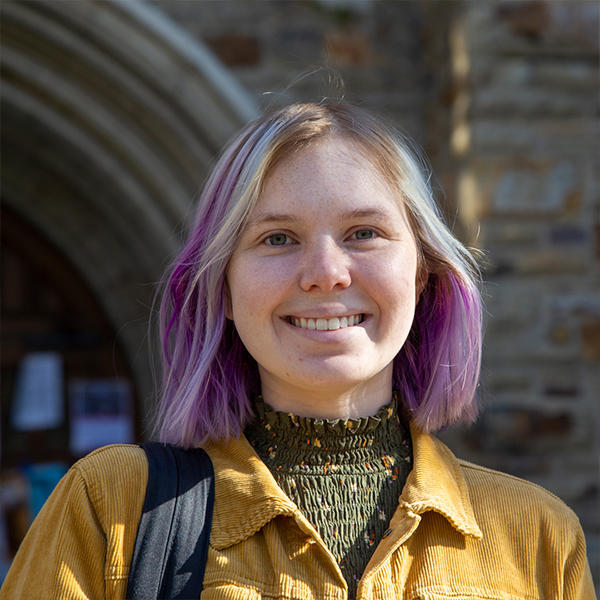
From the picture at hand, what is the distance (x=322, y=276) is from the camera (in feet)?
3.69

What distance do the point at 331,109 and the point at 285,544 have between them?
0.68m

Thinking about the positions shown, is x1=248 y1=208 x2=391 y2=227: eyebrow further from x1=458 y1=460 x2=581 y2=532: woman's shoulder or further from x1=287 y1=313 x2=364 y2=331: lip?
x1=458 y1=460 x2=581 y2=532: woman's shoulder

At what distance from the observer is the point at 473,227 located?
2963 millimetres

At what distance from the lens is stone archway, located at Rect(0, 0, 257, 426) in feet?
9.79

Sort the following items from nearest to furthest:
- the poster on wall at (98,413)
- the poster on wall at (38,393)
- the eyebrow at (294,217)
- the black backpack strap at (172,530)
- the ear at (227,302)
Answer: the black backpack strap at (172,530) → the eyebrow at (294,217) → the ear at (227,302) → the poster on wall at (38,393) → the poster on wall at (98,413)

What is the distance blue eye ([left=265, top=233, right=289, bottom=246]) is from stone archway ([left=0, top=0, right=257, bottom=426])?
6.40 ft

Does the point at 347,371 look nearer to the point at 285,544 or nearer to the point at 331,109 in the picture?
the point at 285,544

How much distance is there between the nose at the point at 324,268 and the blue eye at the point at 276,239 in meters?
0.05

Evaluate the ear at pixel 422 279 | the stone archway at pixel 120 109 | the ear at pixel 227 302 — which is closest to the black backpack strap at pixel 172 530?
the ear at pixel 227 302

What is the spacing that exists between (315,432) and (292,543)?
0.17 metres

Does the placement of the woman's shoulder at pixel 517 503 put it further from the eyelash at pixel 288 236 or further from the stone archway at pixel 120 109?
the stone archway at pixel 120 109

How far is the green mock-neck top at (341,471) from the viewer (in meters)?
1.17

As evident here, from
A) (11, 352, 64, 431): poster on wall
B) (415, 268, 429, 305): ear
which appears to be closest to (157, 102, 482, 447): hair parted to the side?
(415, 268, 429, 305): ear

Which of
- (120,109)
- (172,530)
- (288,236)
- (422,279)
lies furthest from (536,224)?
(172,530)
